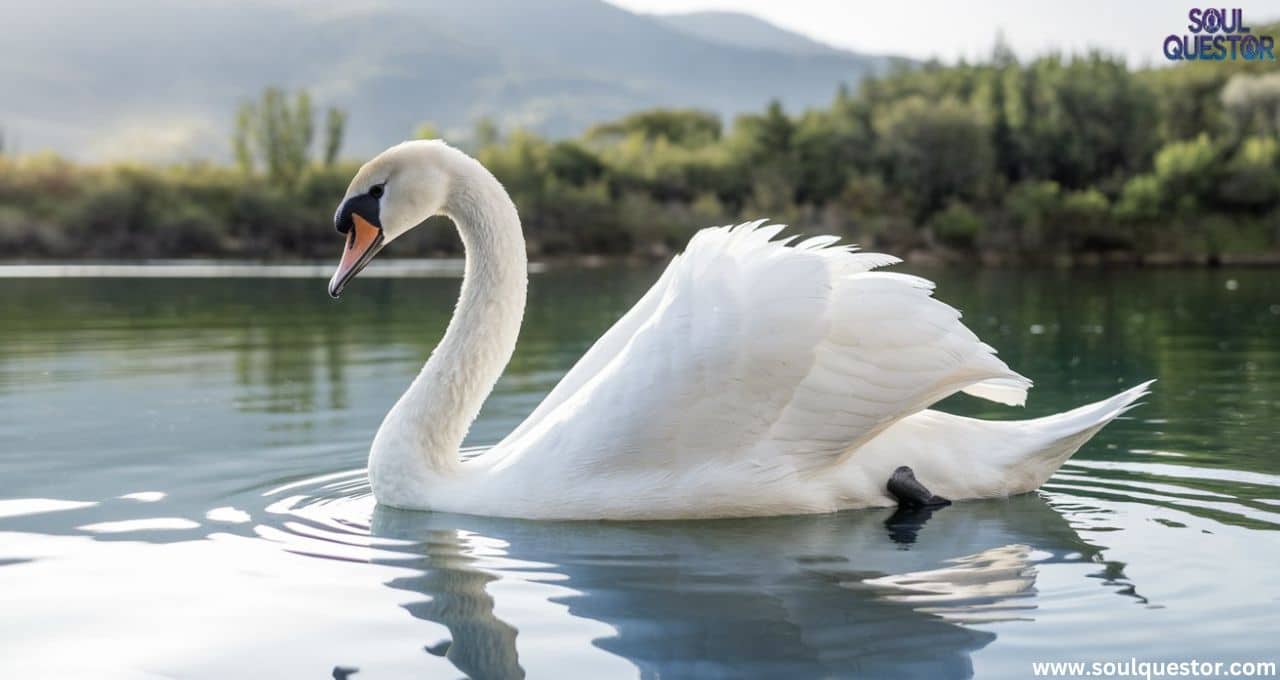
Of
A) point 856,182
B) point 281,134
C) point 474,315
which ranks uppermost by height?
point 281,134

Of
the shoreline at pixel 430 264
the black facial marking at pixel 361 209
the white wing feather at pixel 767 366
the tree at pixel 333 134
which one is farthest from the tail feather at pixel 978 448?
the tree at pixel 333 134

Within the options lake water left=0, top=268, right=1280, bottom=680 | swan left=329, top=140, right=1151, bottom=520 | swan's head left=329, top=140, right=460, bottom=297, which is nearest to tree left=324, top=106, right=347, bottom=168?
lake water left=0, top=268, right=1280, bottom=680

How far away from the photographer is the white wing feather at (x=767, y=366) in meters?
5.61

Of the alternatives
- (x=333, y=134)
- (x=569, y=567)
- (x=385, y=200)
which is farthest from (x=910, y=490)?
(x=333, y=134)

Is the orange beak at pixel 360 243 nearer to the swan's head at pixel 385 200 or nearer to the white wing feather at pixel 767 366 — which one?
the swan's head at pixel 385 200

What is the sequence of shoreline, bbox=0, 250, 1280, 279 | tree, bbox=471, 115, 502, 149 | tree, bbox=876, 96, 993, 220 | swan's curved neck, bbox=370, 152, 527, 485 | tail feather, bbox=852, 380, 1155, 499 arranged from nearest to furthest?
tail feather, bbox=852, 380, 1155, 499, swan's curved neck, bbox=370, 152, 527, 485, shoreline, bbox=0, 250, 1280, 279, tree, bbox=876, 96, 993, 220, tree, bbox=471, 115, 502, 149

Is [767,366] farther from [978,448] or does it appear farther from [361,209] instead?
[361,209]

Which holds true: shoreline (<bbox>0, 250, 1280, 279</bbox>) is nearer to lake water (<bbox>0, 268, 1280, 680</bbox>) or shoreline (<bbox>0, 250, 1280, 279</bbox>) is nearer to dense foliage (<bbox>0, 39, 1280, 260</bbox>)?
dense foliage (<bbox>0, 39, 1280, 260</bbox>)

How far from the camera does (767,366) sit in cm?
565

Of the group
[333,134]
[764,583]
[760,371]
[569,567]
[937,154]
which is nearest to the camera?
[764,583]

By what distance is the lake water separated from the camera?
13.8ft

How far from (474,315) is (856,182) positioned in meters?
68.7

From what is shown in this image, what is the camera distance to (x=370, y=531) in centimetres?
596

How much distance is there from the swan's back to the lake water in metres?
0.33
